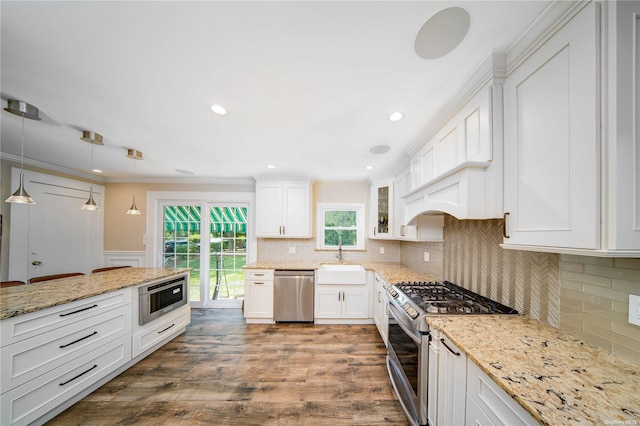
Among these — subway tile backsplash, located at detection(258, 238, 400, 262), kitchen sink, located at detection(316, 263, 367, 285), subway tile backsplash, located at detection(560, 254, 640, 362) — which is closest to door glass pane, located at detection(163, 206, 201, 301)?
subway tile backsplash, located at detection(258, 238, 400, 262)

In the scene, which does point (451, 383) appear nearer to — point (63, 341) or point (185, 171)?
point (63, 341)

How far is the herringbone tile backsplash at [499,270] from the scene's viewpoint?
48.5 inches

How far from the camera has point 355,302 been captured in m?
3.23

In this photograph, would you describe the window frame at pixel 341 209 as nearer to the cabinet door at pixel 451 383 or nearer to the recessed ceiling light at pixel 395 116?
the recessed ceiling light at pixel 395 116

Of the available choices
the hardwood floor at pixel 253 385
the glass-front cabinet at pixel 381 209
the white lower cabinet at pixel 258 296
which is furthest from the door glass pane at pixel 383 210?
the white lower cabinet at pixel 258 296

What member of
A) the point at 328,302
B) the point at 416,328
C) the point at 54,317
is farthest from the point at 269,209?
the point at 416,328

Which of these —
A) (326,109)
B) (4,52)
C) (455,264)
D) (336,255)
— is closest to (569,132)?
(326,109)

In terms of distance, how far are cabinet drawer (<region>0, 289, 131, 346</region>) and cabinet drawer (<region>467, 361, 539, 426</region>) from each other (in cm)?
277

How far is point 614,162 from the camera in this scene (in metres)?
0.72

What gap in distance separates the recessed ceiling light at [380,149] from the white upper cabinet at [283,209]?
4.82ft

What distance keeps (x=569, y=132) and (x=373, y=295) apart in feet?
9.34

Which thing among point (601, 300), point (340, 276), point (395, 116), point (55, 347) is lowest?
point (55, 347)

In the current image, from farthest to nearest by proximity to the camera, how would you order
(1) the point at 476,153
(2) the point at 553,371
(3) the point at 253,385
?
(3) the point at 253,385 < (1) the point at 476,153 < (2) the point at 553,371

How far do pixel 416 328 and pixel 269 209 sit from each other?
2861 millimetres
